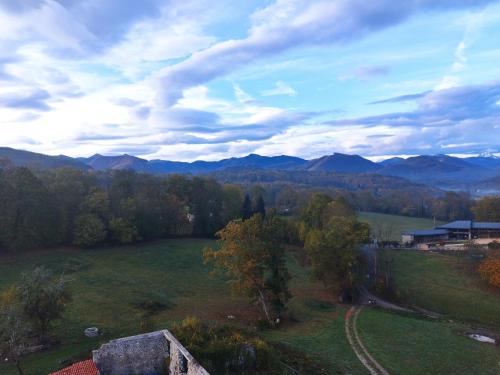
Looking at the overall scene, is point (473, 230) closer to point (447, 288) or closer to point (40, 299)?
point (447, 288)

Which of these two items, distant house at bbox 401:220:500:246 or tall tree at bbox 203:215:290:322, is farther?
distant house at bbox 401:220:500:246

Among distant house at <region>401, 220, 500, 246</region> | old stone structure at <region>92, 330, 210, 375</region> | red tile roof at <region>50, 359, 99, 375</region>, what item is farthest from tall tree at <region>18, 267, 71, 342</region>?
distant house at <region>401, 220, 500, 246</region>

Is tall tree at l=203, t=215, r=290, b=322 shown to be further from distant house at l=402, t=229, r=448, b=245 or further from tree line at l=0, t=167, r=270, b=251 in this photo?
distant house at l=402, t=229, r=448, b=245

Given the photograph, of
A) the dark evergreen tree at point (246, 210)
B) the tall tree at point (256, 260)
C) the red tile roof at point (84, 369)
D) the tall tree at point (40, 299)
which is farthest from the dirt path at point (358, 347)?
the dark evergreen tree at point (246, 210)

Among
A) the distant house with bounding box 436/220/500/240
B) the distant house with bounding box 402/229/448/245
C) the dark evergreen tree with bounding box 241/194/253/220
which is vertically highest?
the dark evergreen tree with bounding box 241/194/253/220

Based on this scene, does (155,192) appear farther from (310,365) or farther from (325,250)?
(310,365)

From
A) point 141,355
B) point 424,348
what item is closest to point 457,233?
point 424,348

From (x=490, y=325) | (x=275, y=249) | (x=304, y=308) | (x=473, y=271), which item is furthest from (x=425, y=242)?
(x=275, y=249)
